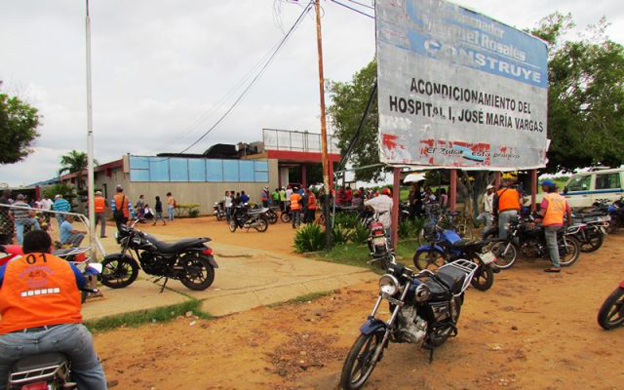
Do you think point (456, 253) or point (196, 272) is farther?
point (456, 253)

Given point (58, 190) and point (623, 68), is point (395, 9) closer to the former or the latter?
point (623, 68)

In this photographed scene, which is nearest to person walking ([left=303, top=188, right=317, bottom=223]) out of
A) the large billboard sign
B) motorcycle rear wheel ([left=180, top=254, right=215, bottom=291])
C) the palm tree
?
the large billboard sign

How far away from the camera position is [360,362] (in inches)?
130

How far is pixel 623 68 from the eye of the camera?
17672 mm

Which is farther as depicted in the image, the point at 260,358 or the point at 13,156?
the point at 13,156

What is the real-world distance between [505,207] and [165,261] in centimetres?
664

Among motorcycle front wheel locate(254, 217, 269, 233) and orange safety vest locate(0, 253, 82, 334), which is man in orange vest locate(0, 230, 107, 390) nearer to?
orange safety vest locate(0, 253, 82, 334)

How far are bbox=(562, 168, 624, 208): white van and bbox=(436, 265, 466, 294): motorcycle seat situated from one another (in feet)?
34.5

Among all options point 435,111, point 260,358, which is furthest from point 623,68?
point 260,358

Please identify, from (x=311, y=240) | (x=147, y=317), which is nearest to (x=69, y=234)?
(x=147, y=317)

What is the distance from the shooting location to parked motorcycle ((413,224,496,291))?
6314mm

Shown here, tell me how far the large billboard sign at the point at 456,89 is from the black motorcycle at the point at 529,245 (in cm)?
243

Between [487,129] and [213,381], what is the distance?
9.93 metres

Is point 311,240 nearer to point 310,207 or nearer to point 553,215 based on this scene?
point 553,215
